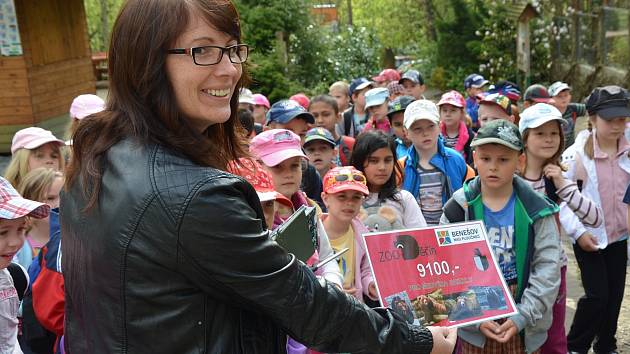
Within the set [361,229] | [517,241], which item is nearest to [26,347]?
[361,229]

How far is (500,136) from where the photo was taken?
3.93 meters

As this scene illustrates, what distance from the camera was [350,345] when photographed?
6.40ft

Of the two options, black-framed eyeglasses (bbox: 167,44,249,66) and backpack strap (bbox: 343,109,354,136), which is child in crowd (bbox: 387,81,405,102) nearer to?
backpack strap (bbox: 343,109,354,136)

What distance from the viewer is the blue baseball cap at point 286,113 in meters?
6.39

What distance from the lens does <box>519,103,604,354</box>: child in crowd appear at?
4629 mm

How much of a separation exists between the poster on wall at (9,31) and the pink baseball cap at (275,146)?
10.4 m

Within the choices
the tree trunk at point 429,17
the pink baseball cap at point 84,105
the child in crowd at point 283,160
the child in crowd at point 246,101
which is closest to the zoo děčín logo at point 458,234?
the child in crowd at point 283,160

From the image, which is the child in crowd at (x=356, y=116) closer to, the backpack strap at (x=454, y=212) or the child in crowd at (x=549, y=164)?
the child in crowd at (x=549, y=164)

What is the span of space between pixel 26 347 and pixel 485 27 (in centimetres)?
1919

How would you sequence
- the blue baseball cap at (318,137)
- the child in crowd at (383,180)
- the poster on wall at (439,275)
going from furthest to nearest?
the blue baseball cap at (318,137) → the child in crowd at (383,180) → the poster on wall at (439,275)

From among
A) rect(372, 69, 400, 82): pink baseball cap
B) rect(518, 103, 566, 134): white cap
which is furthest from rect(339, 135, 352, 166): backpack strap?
rect(372, 69, 400, 82): pink baseball cap

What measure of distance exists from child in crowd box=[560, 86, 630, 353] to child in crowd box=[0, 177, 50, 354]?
3.61 metres

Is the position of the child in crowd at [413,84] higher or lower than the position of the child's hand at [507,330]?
higher

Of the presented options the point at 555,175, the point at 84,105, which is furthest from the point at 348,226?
the point at 84,105
